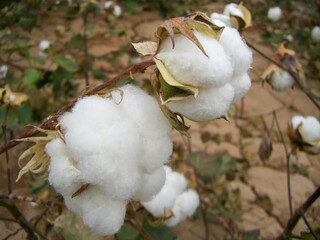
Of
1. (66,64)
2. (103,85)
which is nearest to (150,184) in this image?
(103,85)

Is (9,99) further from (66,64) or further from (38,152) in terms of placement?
(66,64)

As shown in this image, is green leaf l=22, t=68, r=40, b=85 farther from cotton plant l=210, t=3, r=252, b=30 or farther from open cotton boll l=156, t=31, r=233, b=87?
open cotton boll l=156, t=31, r=233, b=87

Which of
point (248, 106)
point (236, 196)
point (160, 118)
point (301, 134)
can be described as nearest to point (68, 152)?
point (160, 118)

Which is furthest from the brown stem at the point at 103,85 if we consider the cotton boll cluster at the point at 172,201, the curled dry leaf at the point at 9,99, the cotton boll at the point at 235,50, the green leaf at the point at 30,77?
the green leaf at the point at 30,77

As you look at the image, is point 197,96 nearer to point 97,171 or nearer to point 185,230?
Result: point 97,171

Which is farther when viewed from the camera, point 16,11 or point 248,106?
point 248,106

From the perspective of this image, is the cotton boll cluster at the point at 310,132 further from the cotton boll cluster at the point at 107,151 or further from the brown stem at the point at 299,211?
the cotton boll cluster at the point at 107,151
